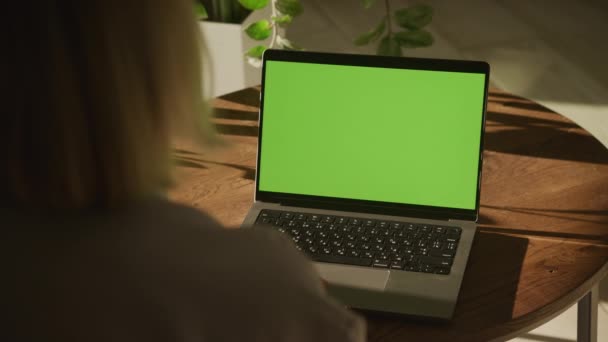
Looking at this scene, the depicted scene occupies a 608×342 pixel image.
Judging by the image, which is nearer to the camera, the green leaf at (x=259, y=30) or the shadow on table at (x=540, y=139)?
the shadow on table at (x=540, y=139)

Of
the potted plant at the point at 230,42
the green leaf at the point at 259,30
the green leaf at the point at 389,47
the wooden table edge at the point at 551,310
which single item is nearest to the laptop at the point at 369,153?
the wooden table edge at the point at 551,310

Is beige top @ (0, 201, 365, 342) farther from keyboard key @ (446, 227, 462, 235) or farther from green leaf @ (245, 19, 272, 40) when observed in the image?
green leaf @ (245, 19, 272, 40)

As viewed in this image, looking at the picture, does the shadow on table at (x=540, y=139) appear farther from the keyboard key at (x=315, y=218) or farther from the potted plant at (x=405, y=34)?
the keyboard key at (x=315, y=218)

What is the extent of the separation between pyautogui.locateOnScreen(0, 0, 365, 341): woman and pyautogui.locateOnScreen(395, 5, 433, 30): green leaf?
1140 mm

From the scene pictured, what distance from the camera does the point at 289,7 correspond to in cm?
191

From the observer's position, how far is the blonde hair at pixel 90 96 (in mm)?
636

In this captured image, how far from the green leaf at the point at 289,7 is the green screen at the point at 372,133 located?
0.48m

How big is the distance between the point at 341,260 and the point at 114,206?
0.63m

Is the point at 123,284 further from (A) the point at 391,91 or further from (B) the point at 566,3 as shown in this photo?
(B) the point at 566,3

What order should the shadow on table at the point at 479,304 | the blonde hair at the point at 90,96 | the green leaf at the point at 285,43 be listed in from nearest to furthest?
the blonde hair at the point at 90,96
the shadow on table at the point at 479,304
the green leaf at the point at 285,43

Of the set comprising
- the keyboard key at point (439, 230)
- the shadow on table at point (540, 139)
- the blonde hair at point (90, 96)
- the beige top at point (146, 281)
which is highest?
the blonde hair at point (90, 96)

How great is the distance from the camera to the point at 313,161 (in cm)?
146

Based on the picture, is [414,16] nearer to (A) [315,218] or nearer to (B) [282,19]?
(B) [282,19]

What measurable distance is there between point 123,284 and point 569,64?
3.18 meters
